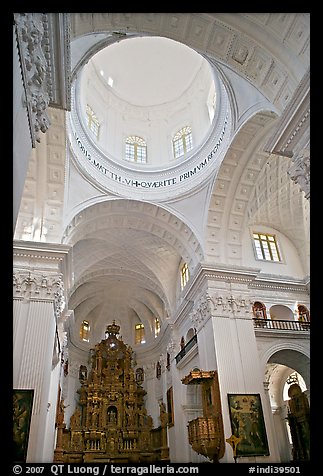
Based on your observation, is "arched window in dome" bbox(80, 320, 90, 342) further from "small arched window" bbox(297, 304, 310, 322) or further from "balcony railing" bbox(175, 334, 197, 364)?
"small arched window" bbox(297, 304, 310, 322)

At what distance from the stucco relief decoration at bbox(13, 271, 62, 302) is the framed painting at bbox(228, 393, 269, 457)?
6909mm

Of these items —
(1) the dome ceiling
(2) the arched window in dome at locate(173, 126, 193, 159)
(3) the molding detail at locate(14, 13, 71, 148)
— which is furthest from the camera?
(2) the arched window in dome at locate(173, 126, 193, 159)

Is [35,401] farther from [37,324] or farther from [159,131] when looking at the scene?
[159,131]

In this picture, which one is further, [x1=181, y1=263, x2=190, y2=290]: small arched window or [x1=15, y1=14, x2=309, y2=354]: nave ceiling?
[x1=181, y1=263, x2=190, y2=290]: small arched window

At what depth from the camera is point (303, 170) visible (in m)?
7.32

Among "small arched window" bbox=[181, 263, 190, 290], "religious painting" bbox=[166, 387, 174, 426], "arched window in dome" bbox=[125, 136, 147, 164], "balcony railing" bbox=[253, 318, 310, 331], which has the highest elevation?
"arched window in dome" bbox=[125, 136, 147, 164]

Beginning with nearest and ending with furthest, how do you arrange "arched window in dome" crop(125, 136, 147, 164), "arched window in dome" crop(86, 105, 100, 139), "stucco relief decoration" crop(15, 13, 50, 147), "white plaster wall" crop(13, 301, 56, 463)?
"stucco relief decoration" crop(15, 13, 50, 147) → "white plaster wall" crop(13, 301, 56, 463) → "arched window in dome" crop(86, 105, 100, 139) → "arched window in dome" crop(125, 136, 147, 164)

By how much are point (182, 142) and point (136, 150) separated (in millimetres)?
2467

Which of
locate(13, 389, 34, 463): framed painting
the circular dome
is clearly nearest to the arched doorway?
the circular dome

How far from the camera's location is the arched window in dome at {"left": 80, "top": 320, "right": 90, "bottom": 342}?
2586 centimetres

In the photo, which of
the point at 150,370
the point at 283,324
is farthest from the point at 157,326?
the point at 283,324

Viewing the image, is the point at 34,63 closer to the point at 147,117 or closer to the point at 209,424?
the point at 209,424
